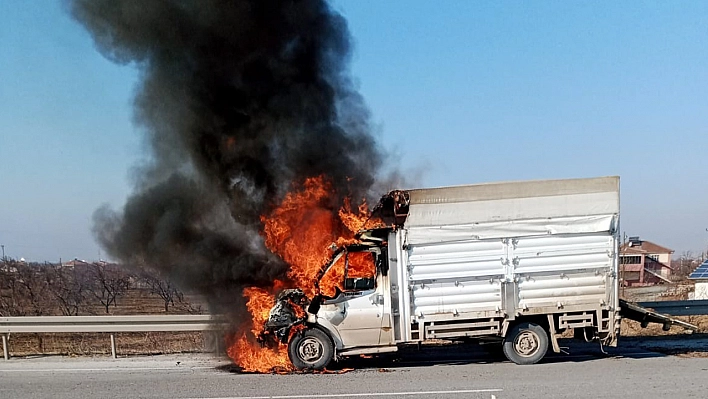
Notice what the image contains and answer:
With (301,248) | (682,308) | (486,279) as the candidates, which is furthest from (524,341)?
(682,308)

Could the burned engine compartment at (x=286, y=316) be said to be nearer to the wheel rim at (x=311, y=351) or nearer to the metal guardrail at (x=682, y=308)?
the wheel rim at (x=311, y=351)

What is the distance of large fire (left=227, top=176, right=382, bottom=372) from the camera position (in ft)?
30.9

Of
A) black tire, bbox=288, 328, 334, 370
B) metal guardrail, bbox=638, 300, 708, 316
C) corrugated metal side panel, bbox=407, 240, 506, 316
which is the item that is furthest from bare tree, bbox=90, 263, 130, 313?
metal guardrail, bbox=638, 300, 708, 316

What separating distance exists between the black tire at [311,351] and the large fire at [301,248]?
328 mm

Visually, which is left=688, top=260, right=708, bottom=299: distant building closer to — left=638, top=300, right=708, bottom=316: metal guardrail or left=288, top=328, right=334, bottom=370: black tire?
left=638, top=300, right=708, bottom=316: metal guardrail

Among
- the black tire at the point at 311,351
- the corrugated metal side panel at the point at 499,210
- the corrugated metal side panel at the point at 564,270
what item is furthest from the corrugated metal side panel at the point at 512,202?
the black tire at the point at 311,351

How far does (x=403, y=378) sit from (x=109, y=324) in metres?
6.14

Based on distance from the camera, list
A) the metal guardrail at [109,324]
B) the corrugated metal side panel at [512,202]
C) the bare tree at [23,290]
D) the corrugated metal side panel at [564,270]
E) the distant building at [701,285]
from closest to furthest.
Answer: the corrugated metal side panel at [564,270], the corrugated metal side panel at [512,202], the metal guardrail at [109,324], the bare tree at [23,290], the distant building at [701,285]

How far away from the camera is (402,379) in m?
8.12

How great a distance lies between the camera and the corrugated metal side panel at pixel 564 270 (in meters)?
8.84

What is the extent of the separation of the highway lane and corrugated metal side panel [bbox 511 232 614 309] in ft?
3.45

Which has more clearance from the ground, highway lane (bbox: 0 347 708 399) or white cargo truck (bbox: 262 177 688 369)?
white cargo truck (bbox: 262 177 688 369)

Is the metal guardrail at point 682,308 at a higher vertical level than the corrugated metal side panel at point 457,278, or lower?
lower

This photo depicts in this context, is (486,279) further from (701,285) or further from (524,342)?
(701,285)
